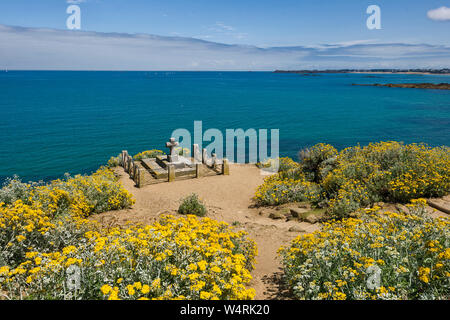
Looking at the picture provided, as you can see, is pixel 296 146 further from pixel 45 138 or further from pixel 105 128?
pixel 45 138

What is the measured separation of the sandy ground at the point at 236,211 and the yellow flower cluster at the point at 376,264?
3.46ft

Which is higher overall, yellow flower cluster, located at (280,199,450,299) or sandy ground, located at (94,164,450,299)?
yellow flower cluster, located at (280,199,450,299)

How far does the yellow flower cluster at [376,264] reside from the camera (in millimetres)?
4296

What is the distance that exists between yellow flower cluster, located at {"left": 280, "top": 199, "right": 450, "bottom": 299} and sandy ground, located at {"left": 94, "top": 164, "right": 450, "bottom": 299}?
1056mm

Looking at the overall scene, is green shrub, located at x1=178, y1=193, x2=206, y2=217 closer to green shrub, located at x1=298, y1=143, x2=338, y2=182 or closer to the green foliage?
the green foliage

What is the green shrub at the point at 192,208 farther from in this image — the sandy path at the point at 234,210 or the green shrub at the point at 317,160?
the green shrub at the point at 317,160

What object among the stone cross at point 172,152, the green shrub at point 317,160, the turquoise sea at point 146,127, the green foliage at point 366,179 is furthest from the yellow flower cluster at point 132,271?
the turquoise sea at point 146,127

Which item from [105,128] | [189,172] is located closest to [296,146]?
[189,172]

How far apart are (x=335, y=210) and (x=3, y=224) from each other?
937 cm

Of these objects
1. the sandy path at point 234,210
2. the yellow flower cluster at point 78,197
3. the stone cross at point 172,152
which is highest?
the stone cross at point 172,152

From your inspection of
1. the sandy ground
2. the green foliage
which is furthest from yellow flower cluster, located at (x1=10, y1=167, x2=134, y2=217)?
the green foliage

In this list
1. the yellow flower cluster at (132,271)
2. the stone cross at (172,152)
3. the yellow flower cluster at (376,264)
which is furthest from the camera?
the stone cross at (172,152)

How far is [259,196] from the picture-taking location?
13.8 metres

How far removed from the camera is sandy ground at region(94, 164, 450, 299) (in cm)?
694
